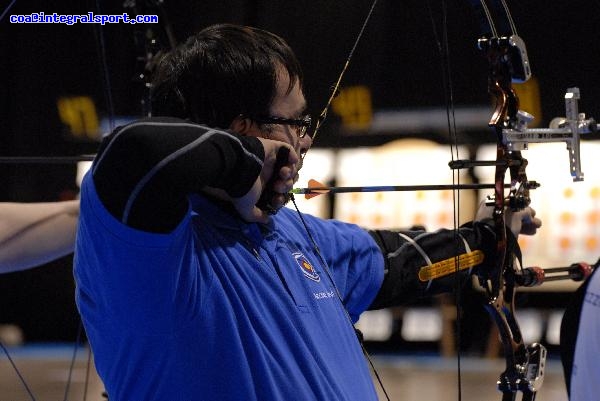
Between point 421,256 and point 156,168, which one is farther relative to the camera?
point 421,256

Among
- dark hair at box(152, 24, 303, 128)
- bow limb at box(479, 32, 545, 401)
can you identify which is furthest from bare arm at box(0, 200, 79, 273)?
bow limb at box(479, 32, 545, 401)

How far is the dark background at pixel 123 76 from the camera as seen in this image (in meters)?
4.38

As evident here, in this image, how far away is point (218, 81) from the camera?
108cm

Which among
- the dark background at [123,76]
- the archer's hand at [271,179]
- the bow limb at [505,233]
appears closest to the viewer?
the archer's hand at [271,179]

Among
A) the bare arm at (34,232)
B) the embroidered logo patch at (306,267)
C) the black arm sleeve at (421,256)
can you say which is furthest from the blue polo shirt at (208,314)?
the bare arm at (34,232)

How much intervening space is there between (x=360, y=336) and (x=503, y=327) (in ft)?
0.78

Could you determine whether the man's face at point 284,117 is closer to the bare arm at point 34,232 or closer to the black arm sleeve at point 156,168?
the black arm sleeve at point 156,168

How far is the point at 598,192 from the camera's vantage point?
528cm

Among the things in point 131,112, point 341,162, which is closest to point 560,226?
point 341,162

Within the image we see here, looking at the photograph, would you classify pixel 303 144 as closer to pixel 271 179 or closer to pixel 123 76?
pixel 271 179

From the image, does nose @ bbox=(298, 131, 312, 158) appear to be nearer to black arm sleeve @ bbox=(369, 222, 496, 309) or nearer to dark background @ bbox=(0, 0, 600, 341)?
black arm sleeve @ bbox=(369, 222, 496, 309)

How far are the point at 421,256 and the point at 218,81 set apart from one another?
508 millimetres

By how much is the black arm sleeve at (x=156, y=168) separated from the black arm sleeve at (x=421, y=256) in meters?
0.60

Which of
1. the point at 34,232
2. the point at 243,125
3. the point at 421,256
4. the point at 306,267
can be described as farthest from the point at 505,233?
the point at 34,232
